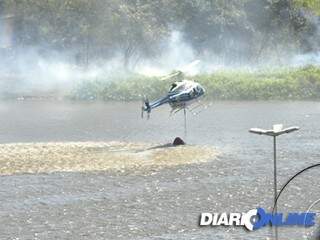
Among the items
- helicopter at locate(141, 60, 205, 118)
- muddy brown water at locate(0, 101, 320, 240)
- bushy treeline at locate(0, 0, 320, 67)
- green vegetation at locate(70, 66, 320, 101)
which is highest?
bushy treeline at locate(0, 0, 320, 67)

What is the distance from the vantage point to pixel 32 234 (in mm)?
18953

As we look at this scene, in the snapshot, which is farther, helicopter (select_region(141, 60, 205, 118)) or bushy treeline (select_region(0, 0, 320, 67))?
bushy treeline (select_region(0, 0, 320, 67))

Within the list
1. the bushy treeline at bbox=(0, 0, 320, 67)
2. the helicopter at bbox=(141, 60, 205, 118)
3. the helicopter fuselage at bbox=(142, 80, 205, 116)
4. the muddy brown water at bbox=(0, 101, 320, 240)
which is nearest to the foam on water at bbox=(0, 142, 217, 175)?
the muddy brown water at bbox=(0, 101, 320, 240)

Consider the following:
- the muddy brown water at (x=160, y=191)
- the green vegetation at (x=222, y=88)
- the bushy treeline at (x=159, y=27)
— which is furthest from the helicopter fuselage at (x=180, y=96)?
the bushy treeline at (x=159, y=27)

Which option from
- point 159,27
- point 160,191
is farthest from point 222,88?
point 160,191

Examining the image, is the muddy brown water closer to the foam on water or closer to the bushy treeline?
the foam on water

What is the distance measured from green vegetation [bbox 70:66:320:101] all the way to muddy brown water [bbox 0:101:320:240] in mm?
27406

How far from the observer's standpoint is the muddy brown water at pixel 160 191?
19.3 m

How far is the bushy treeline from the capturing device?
83.1 metres

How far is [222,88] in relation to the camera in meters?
71.9

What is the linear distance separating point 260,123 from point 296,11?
50215 mm

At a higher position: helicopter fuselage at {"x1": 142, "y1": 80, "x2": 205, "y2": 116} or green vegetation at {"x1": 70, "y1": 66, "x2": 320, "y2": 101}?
green vegetation at {"x1": 70, "y1": 66, "x2": 320, "y2": 101}

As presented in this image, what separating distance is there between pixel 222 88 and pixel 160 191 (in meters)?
48.6

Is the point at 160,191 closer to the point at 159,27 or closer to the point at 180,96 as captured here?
the point at 180,96
